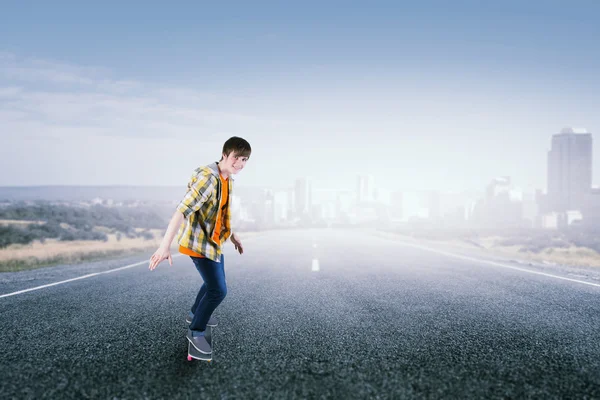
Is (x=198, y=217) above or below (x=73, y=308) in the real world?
above

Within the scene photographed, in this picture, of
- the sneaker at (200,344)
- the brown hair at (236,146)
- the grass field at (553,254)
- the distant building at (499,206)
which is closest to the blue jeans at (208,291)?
the sneaker at (200,344)

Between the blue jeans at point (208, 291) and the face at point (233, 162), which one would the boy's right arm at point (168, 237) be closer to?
the blue jeans at point (208, 291)

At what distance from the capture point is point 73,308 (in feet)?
16.2

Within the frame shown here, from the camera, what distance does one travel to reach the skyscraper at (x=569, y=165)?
12431 centimetres

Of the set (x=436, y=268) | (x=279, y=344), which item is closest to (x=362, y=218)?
(x=436, y=268)

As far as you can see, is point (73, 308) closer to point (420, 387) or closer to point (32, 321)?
point (32, 321)

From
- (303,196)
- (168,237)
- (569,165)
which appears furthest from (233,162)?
(569,165)

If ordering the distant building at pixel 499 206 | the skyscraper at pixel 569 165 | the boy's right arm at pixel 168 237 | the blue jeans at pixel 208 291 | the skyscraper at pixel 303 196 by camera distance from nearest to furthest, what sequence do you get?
1. the boy's right arm at pixel 168 237
2. the blue jeans at pixel 208 291
3. the distant building at pixel 499 206
4. the skyscraper at pixel 569 165
5. the skyscraper at pixel 303 196

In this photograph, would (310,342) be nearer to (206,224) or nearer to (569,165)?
(206,224)

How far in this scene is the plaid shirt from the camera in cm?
311

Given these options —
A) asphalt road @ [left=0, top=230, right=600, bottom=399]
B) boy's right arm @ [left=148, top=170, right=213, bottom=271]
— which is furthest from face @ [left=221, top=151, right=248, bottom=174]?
asphalt road @ [left=0, top=230, right=600, bottom=399]

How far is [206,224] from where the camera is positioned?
128 inches

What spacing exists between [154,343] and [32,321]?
1845 mm

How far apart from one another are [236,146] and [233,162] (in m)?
0.15
